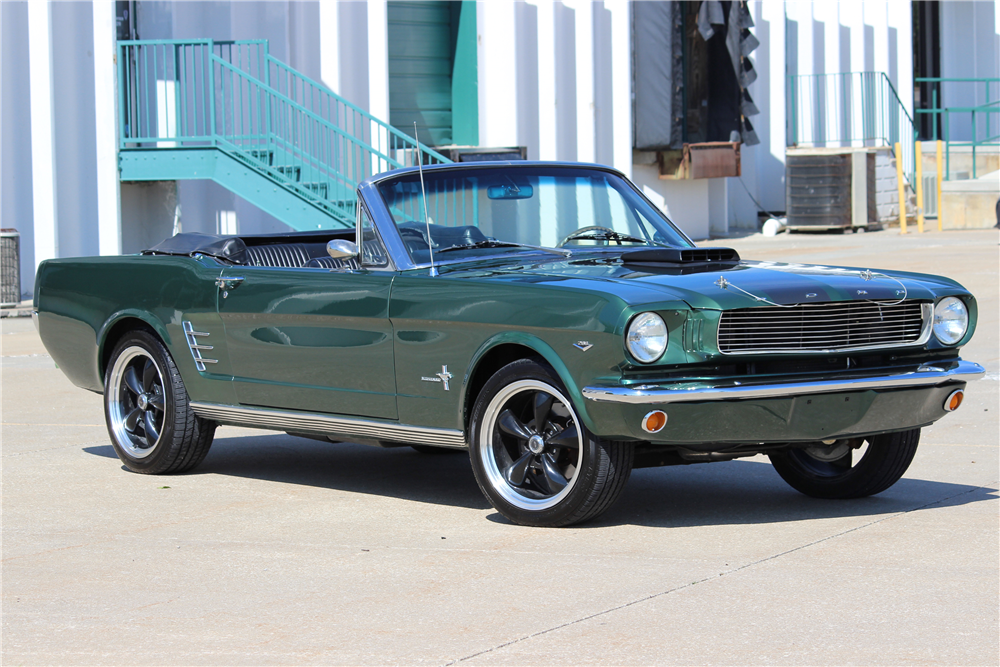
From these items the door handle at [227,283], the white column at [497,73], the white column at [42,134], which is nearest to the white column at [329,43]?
the white column at [497,73]

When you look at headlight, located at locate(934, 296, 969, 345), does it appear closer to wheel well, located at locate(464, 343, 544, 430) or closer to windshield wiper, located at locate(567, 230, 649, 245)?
windshield wiper, located at locate(567, 230, 649, 245)

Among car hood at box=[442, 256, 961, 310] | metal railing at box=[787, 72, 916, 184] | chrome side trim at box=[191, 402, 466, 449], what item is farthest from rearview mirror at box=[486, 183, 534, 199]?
metal railing at box=[787, 72, 916, 184]

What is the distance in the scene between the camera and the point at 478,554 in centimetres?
519

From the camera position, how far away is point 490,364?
19.0ft

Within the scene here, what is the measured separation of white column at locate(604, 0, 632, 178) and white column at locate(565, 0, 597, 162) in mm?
572

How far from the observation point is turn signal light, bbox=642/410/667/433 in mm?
5133

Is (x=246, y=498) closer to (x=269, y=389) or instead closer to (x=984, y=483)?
(x=269, y=389)

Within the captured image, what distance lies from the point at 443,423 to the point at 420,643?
1.85 metres

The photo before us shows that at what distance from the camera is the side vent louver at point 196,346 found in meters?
6.87

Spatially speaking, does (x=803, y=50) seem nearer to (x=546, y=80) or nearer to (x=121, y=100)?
(x=546, y=80)

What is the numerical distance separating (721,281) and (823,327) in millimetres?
424

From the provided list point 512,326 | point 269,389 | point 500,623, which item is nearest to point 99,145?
point 269,389

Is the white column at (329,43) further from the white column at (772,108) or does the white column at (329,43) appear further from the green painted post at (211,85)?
the white column at (772,108)

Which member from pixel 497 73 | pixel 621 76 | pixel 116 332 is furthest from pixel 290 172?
pixel 116 332
